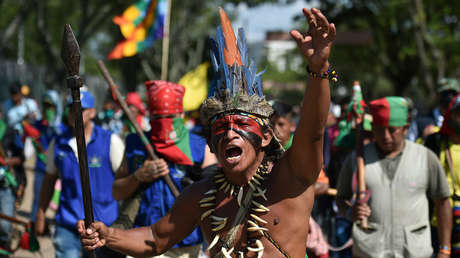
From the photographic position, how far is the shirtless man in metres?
2.85

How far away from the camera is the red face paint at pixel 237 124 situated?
2920 millimetres

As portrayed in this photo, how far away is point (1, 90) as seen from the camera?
1906cm

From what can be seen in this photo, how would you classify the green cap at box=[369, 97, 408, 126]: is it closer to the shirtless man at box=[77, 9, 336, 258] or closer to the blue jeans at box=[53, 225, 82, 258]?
the shirtless man at box=[77, 9, 336, 258]

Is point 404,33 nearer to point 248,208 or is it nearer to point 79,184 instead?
point 79,184

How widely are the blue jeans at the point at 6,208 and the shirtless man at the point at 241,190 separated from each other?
4347 mm

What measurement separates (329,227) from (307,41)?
453 centimetres

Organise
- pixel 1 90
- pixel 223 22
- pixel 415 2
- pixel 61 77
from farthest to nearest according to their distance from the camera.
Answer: pixel 1 90 < pixel 61 77 < pixel 415 2 < pixel 223 22

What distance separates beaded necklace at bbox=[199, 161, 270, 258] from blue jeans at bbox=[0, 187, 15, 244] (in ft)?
15.3

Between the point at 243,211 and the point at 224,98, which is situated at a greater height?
the point at 224,98

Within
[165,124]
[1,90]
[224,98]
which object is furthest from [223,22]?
[1,90]

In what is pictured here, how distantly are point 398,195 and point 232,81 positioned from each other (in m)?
2.02

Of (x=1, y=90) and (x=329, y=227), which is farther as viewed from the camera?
Answer: (x=1, y=90)

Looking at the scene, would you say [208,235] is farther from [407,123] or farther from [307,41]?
[407,123]

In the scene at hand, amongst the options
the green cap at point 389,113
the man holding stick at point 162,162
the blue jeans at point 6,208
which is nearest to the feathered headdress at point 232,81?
the man holding stick at point 162,162
